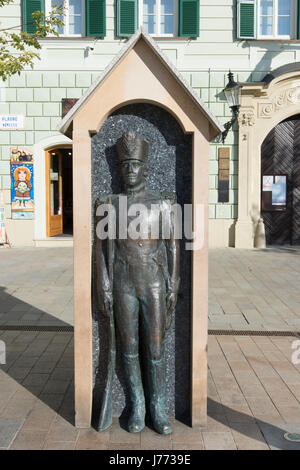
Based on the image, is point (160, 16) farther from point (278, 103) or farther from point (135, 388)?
point (135, 388)

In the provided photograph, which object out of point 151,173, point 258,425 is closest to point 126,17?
point 151,173

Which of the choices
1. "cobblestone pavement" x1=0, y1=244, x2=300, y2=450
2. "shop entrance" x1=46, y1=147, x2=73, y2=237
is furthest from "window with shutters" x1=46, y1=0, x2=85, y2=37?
"cobblestone pavement" x1=0, y1=244, x2=300, y2=450

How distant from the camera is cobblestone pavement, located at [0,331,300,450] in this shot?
327 cm

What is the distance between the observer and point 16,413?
373 cm

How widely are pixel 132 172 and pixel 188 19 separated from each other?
1158 centimetres

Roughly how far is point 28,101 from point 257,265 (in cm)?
791

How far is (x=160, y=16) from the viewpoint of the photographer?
13.7m

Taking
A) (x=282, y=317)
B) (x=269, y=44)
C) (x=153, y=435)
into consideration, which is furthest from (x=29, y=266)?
(x=269, y=44)

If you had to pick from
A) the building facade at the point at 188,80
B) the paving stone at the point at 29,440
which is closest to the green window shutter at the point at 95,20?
the building facade at the point at 188,80

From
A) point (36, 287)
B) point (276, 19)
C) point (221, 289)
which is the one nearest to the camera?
point (221, 289)

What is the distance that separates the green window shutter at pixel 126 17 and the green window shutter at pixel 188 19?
127cm

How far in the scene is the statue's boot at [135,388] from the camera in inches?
134

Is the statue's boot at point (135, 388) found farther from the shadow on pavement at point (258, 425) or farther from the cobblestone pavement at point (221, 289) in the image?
the cobblestone pavement at point (221, 289)

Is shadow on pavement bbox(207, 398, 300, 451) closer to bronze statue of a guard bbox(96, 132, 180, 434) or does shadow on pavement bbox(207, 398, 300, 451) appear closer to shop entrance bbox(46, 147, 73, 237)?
bronze statue of a guard bbox(96, 132, 180, 434)
